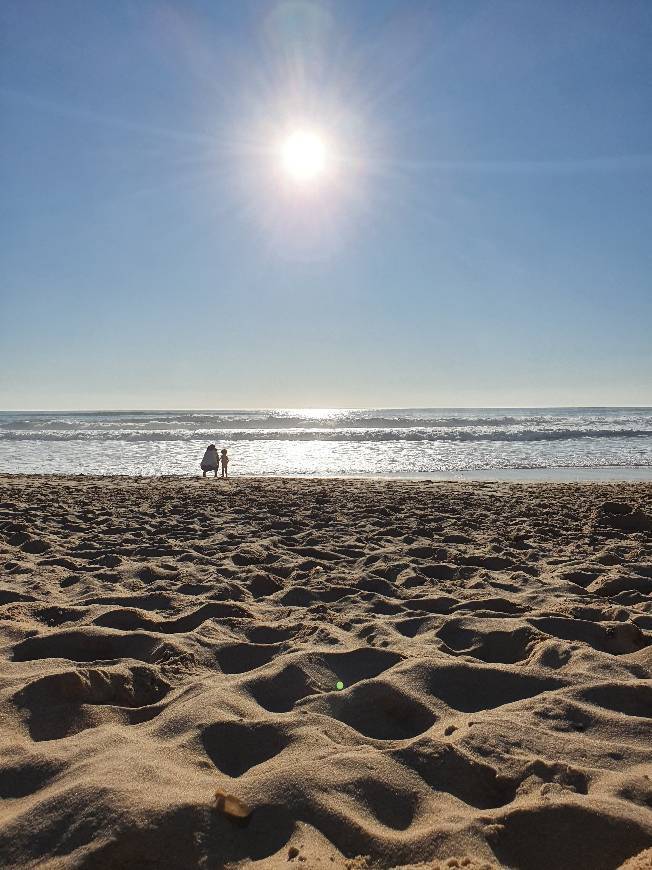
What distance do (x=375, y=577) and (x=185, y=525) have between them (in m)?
3.07

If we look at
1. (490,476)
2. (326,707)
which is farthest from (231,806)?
(490,476)

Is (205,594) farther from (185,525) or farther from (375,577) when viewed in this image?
(185,525)

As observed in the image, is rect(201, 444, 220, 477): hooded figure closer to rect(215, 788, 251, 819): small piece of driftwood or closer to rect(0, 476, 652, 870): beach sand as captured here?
rect(0, 476, 652, 870): beach sand

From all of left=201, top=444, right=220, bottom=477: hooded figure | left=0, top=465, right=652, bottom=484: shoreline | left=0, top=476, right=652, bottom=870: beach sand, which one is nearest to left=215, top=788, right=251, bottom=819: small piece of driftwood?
left=0, top=476, right=652, bottom=870: beach sand

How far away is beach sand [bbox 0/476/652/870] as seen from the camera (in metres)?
1.59

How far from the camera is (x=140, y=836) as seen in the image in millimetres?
1529

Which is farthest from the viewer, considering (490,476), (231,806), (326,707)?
(490,476)

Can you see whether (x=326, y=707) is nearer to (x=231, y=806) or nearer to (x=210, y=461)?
(x=231, y=806)

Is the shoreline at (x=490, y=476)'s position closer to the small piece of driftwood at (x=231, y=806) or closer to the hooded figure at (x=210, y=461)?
the hooded figure at (x=210, y=461)

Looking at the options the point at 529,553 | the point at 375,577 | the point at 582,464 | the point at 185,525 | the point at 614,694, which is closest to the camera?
the point at 614,694

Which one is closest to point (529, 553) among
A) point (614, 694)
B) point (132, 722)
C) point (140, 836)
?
point (614, 694)

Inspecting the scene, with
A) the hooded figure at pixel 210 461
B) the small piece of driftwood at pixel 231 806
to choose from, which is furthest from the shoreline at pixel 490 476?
the small piece of driftwood at pixel 231 806

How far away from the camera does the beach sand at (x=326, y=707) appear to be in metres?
1.59

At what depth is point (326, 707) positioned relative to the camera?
238 cm
